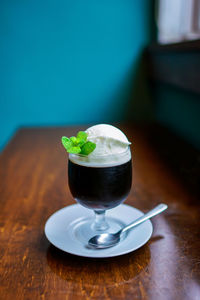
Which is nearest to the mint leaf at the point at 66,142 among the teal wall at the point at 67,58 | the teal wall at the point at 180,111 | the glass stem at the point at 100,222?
the glass stem at the point at 100,222

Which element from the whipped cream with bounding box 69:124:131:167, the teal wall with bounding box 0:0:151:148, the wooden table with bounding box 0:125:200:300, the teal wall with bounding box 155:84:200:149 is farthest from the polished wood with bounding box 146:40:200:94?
the whipped cream with bounding box 69:124:131:167

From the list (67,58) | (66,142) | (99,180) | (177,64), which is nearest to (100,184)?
(99,180)

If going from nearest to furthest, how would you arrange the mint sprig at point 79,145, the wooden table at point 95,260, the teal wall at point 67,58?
the wooden table at point 95,260 < the mint sprig at point 79,145 < the teal wall at point 67,58

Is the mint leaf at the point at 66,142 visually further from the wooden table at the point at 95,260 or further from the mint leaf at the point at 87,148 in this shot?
the wooden table at the point at 95,260

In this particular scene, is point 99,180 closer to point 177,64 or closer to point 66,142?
point 66,142

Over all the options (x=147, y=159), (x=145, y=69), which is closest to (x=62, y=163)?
(x=147, y=159)

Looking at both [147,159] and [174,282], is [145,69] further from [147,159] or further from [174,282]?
[174,282]
